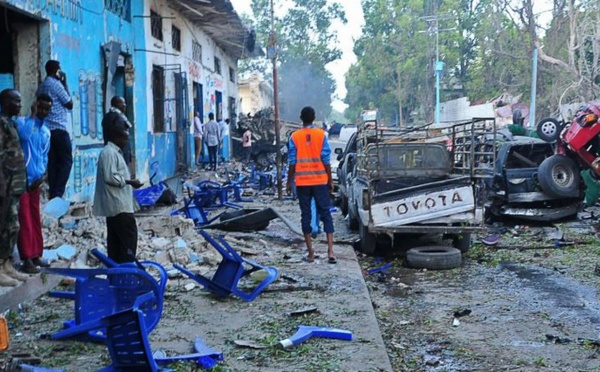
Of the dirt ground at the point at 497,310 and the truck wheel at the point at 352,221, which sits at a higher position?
the truck wheel at the point at 352,221

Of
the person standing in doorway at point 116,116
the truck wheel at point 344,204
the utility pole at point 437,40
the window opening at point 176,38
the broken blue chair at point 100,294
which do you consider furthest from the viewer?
the utility pole at point 437,40

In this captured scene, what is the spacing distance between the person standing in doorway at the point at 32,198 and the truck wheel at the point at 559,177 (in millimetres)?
8700

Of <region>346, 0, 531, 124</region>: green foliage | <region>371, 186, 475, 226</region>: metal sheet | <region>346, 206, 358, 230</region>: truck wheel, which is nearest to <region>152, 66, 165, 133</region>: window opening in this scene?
<region>346, 206, 358, 230</region>: truck wheel

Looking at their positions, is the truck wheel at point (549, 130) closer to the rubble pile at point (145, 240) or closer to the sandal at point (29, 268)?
the rubble pile at point (145, 240)

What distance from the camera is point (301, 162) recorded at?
8.41 m

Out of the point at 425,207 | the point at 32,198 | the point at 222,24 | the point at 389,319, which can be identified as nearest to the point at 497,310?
the point at 389,319

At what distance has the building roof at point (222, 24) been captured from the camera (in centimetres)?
1855

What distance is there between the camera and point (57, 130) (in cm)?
850

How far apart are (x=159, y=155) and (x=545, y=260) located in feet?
31.2

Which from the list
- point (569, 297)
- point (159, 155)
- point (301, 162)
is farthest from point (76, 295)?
point (159, 155)

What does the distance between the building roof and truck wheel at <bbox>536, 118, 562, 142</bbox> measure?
28.0ft

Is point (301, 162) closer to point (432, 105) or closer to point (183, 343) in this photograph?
point (183, 343)

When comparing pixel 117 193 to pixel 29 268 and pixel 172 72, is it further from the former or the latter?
pixel 172 72

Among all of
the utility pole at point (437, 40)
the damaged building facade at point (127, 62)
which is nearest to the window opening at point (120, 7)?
the damaged building facade at point (127, 62)
